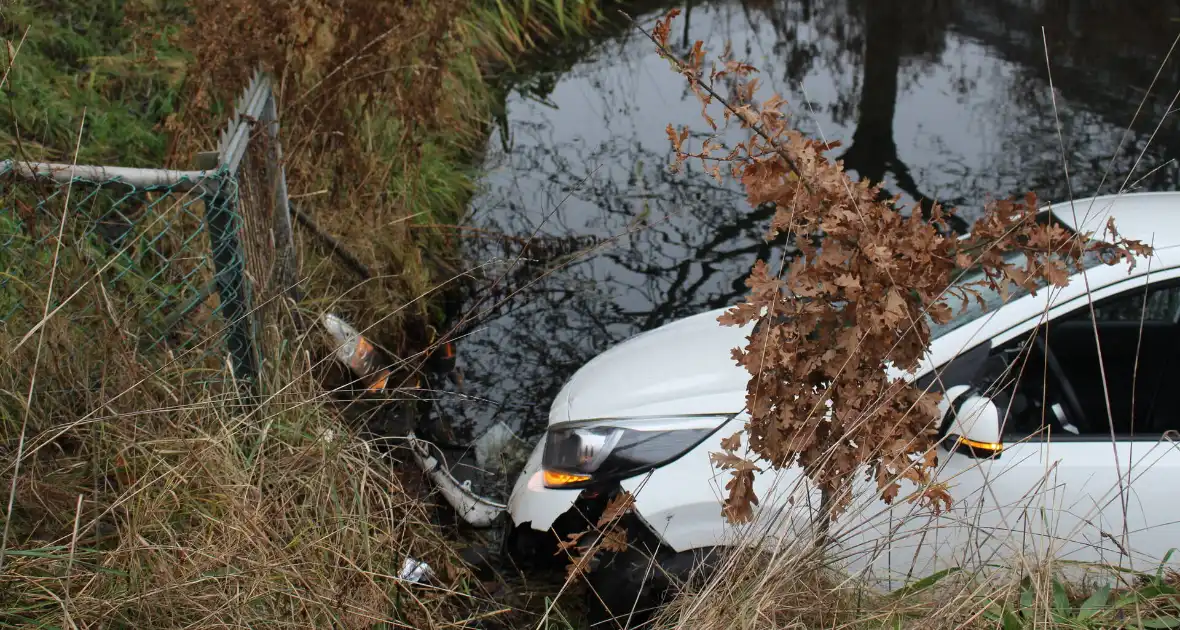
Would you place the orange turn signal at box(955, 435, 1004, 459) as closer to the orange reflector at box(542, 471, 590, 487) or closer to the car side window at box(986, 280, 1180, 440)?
the car side window at box(986, 280, 1180, 440)

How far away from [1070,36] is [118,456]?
10580 mm

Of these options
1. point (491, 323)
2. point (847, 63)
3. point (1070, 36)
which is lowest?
point (491, 323)

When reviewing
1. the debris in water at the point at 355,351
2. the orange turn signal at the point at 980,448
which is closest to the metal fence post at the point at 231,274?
the debris in water at the point at 355,351

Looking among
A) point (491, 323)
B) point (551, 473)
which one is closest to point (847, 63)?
point (491, 323)

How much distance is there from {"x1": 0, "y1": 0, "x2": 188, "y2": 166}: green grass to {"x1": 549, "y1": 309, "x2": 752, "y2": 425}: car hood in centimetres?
293

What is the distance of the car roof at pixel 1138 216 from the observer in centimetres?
312

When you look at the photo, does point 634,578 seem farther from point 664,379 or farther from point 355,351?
point 355,351

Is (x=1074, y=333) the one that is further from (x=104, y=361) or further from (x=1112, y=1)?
(x=1112, y=1)

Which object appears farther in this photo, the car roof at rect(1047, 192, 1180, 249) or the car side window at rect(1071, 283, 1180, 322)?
the car side window at rect(1071, 283, 1180, 322)

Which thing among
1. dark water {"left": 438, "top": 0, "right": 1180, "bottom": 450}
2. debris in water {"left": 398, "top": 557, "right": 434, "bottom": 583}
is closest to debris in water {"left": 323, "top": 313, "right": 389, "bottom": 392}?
dark water {"left": 438, "top": 0, "right": 1180, "bottom": 450}

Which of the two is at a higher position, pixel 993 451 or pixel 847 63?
pixel 993 451

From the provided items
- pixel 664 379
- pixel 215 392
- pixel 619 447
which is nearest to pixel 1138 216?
pixel 664 379

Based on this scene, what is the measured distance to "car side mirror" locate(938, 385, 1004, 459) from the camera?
8.96 feet

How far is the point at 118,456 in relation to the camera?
295 cm
